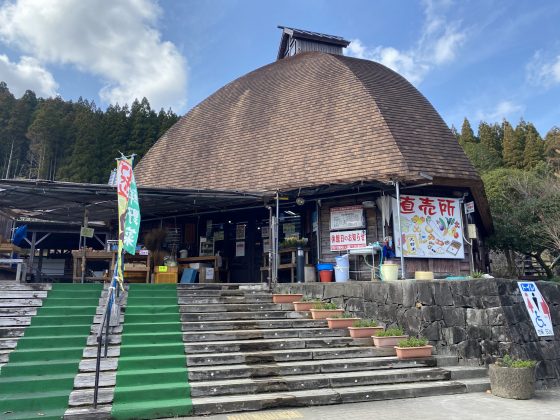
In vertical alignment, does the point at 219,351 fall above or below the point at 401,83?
below

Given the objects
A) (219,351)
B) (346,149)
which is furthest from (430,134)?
(219,351)

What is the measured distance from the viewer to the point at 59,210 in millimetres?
12156

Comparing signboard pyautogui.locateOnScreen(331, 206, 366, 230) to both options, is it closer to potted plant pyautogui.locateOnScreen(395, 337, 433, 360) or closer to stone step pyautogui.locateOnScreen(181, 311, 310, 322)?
stone step pyautogui.locateOnScreen(181, 311, 310, 322)

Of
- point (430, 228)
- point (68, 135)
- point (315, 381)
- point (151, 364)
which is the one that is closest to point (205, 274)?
point (151, 364)

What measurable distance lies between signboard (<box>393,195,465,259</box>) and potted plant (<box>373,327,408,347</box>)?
351 centimetres

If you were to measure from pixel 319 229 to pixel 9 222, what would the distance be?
38.5 ft

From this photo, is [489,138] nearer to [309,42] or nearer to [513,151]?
[513,151]

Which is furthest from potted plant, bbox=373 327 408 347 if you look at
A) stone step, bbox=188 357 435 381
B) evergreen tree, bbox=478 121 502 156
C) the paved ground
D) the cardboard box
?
evergreen tree, bbox=478 121 502 156

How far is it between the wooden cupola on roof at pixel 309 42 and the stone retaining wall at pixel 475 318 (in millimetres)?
16734

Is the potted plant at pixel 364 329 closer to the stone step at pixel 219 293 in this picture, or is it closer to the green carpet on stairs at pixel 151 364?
the stone step at pixel 219 293

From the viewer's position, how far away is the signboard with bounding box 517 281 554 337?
682cm

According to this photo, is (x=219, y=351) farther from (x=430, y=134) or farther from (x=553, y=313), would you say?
(x=430, y=134)

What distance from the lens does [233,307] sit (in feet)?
25.8

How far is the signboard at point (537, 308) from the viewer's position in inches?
268
